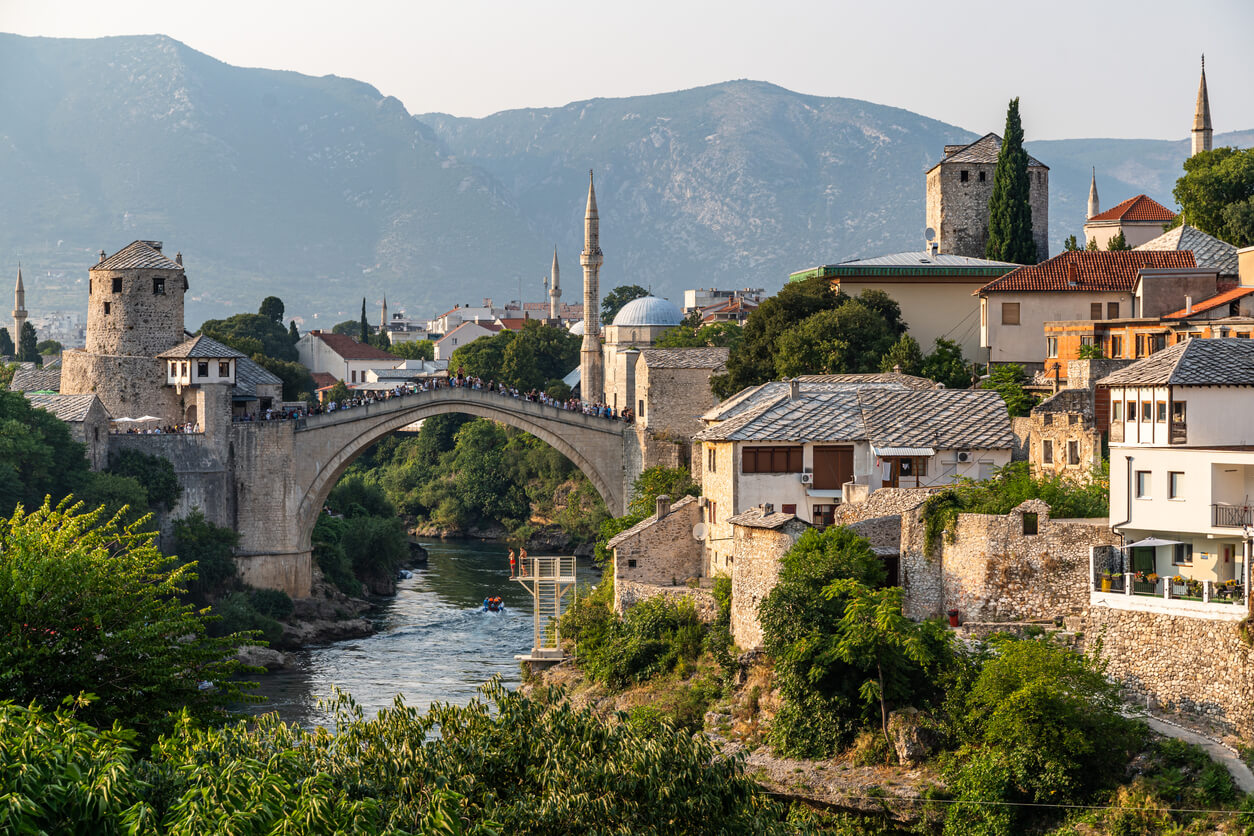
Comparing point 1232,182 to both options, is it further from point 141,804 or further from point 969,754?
point 141,804

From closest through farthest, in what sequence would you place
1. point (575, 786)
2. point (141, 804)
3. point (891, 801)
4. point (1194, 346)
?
point (141, 804) → point (575, 786) → point (891, 801) → point (1194, 346)

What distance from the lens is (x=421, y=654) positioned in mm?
53219

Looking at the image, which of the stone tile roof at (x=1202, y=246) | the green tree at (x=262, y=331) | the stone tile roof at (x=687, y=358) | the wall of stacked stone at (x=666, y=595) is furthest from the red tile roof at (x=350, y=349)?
the wall of stacked stone at (x=666, y=595)

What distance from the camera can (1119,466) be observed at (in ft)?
105

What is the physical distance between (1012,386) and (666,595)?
1140 centimetres

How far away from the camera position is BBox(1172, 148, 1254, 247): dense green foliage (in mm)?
58312

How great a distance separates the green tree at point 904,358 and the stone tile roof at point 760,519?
49.8 feet

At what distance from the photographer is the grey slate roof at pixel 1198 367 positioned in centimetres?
3136

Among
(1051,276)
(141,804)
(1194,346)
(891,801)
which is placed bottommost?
(891,801)

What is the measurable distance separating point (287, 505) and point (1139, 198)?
35.1 meters

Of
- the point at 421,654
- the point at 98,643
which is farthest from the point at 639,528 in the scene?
the point at 98,643

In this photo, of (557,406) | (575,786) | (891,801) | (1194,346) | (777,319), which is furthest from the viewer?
(557,406)

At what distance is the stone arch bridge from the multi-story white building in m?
31.4

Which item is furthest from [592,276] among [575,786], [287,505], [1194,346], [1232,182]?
[575,786]
